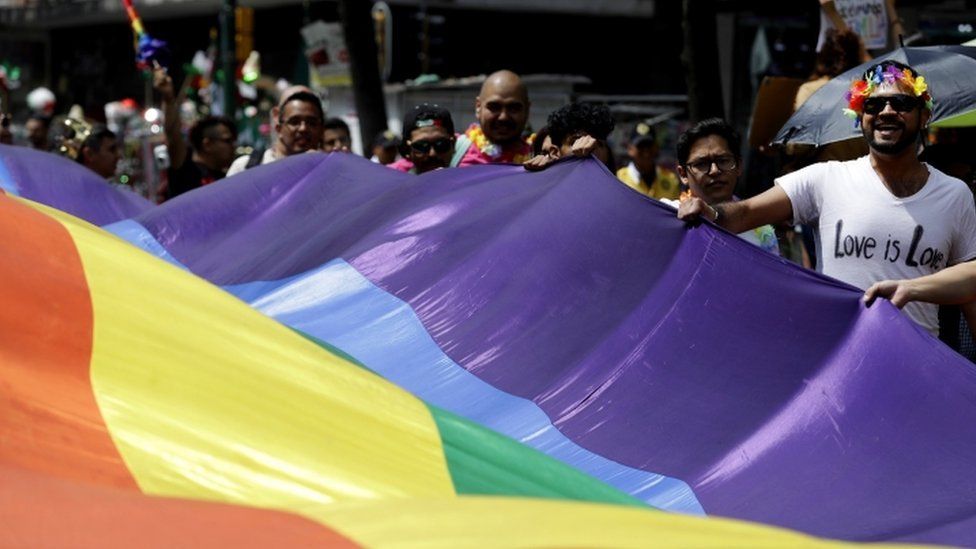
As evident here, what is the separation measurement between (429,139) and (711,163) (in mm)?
2085

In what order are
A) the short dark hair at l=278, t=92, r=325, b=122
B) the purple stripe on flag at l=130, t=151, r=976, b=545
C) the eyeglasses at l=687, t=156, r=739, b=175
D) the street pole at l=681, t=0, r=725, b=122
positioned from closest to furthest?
1. the purple stripe on flag at l=130, t=151, r=976, b=545
2. the eyeglasses at l=687, t=156, r=739, b=175
3. the short dark hair at l=278, t=92, r=325, b=122
4. the street pole at l=681, t=0, r=725, b=122

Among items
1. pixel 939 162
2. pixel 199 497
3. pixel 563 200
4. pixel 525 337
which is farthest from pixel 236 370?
pixel 939 162

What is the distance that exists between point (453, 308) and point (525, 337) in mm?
369

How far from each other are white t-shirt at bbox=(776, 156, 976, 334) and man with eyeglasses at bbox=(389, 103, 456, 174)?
8.52 ft

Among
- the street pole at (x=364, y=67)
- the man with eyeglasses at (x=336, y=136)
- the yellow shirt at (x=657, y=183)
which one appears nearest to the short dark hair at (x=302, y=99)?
the man with eyeglasses at (x=336, y=136)

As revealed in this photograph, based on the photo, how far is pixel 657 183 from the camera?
539 inches

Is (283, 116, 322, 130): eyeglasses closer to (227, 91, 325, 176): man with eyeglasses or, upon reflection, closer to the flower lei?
(227, 91, 325, 176): man with eyeglasses

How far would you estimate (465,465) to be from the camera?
3.73 metres

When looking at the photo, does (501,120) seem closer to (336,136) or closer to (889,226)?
(889,226)

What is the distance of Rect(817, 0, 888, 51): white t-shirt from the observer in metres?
10.4

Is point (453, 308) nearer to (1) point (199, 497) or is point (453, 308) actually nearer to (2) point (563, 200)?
(2) point (563, 200)

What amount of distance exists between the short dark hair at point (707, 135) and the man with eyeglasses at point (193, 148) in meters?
3.93

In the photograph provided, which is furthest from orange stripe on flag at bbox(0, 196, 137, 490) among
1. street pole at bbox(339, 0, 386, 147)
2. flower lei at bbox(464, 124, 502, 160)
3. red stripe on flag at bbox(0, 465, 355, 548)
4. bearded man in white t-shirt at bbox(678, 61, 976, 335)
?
street pole at bbox(339, 0, 386, 147)

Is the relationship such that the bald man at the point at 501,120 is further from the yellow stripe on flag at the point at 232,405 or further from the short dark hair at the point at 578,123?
the yellow stripe on flag at the point at 232,405
